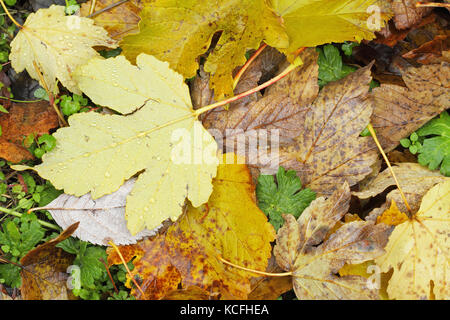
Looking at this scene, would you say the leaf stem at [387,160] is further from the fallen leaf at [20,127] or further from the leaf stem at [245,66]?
the fallen leaf at [20,127]

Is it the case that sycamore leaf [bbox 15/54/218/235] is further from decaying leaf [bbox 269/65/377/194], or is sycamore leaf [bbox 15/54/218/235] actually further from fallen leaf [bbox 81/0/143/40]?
decaying leaf [bbox 269/65/377/194]

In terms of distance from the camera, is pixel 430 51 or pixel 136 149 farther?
pixel 430 51

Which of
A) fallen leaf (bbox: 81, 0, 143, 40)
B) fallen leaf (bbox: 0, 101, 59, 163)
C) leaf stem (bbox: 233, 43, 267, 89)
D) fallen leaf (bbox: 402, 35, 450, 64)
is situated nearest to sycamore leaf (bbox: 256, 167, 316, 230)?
leaf stem (bbox: 233, 43, 267, 89)

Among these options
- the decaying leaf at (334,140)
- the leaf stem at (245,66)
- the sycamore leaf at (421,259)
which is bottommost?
the sycamore leaf at (421,259)

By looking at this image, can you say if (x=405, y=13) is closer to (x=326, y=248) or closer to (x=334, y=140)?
(x=334, y=140)

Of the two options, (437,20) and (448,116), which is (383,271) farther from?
(437,20)

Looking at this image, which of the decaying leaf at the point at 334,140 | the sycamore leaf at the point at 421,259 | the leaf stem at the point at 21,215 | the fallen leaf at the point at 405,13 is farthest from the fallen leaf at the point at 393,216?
the leaf stem at the point at 21,215

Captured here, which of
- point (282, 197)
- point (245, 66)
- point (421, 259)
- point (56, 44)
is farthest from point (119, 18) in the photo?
point (421, 259)
